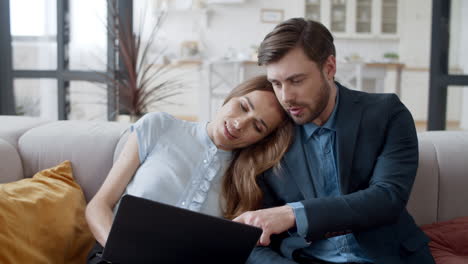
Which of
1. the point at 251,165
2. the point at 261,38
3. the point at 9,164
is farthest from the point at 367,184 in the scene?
the point at 261,38

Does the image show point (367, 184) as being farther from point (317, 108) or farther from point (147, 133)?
point (147, 133)

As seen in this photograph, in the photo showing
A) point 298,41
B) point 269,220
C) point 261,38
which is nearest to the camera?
point 269,220

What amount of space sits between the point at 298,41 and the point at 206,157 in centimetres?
52

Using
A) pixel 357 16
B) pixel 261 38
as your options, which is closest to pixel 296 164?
pixel 261 38

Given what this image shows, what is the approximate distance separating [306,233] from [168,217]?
44cm

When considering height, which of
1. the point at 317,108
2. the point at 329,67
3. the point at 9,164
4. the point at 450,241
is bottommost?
the point at 450,241

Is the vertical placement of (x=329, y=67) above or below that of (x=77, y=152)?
above

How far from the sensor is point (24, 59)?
3971mm

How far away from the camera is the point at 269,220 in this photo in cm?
142

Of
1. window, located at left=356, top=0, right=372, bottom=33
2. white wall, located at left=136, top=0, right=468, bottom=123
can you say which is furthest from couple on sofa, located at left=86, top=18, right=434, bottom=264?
window, located at left=356, top=0, right=372, bottom=33

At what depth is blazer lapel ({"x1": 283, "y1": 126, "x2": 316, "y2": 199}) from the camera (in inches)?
64.3

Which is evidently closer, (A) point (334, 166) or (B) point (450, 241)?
(A) point (334, 166)

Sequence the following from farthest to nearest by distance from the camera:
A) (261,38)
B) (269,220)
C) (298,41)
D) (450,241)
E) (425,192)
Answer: (261,38) < (425,192) < (450,241) < (298,41) < (269,220)

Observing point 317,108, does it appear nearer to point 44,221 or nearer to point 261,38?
point 44,221
